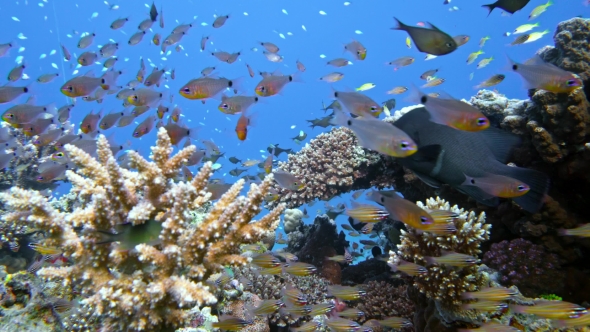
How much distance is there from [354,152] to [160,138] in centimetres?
464

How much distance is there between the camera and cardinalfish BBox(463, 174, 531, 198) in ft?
9.98

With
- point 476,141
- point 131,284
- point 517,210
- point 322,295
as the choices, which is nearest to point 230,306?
point 322,295

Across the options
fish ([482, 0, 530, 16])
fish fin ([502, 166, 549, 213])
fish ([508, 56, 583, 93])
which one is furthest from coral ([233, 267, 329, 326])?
fish ([482, 0, 530, 16])

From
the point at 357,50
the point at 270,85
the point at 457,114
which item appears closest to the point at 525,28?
the point at 357,50

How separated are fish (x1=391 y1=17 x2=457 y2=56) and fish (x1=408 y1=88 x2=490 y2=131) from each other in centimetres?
74

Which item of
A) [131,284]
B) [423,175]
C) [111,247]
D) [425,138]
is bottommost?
[423,175]

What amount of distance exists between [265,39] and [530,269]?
106 meters

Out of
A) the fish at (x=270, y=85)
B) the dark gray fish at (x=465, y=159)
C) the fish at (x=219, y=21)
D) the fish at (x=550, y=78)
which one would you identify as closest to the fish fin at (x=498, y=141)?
the dark gray fish at (x=465, y=159)

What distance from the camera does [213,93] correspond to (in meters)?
4.88

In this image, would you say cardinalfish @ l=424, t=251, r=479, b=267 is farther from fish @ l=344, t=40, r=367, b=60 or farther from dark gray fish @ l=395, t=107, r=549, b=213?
fish @ l=344, t=40, r=367, b=60

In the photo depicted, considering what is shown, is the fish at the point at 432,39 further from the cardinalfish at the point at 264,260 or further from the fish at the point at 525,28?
the fish at the point at 525,28

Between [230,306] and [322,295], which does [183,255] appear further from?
[322,295]

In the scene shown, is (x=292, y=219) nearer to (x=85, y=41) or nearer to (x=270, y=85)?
(x=270, y=85)

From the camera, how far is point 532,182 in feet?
11.1
